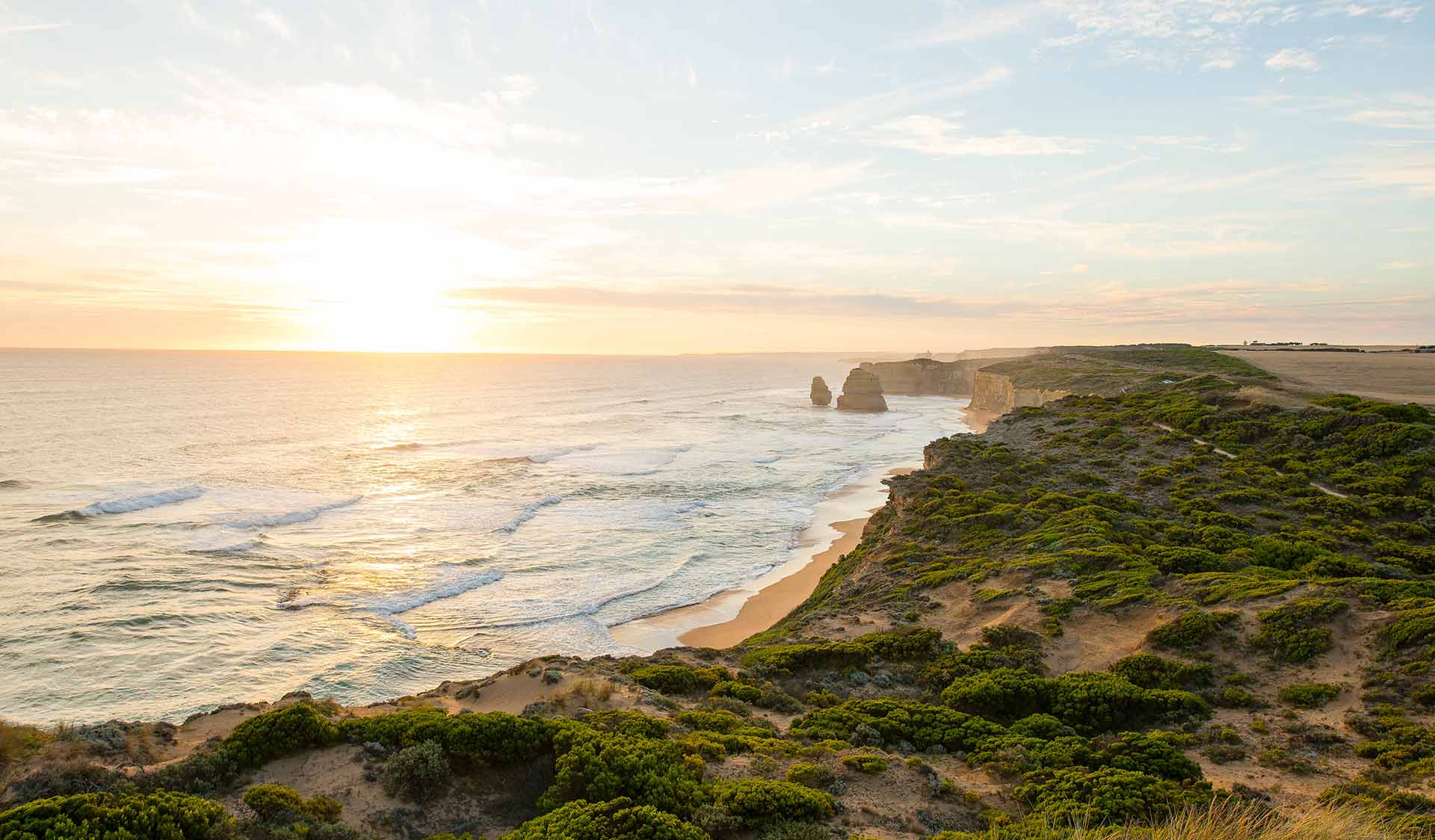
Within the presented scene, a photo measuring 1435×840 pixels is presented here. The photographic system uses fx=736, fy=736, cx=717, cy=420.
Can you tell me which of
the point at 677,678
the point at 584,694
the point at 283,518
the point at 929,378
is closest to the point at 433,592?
A: the point at 283,518

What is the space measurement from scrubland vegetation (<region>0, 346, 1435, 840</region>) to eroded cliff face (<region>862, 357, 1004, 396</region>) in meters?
116

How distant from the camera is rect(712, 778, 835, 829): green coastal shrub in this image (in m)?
8.81

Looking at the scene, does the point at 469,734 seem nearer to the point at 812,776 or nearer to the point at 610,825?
the point at 610,825

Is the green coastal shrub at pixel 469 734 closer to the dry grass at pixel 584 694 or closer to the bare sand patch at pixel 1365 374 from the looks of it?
the dry grass at pixel 584 694

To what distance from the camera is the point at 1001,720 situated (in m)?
13.2

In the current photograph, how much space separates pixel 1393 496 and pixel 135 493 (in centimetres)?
5915

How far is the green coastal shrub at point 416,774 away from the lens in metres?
9.34

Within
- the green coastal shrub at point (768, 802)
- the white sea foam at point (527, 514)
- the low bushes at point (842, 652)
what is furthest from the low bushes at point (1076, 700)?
the white sea foam at point (527, 514)

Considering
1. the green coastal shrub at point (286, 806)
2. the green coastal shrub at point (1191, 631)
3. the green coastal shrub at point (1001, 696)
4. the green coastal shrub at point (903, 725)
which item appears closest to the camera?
the green coastal shrub at point (286, 806)

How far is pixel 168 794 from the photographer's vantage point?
25.7 feet

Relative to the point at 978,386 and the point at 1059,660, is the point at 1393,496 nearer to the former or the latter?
the point at 1059,660

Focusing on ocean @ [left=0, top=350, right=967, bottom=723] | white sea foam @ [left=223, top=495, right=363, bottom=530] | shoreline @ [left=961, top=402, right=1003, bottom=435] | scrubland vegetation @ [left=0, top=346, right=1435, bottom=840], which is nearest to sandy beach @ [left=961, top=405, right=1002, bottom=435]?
shoreline @ [left=961, top=402, right=1003, bottom=435]

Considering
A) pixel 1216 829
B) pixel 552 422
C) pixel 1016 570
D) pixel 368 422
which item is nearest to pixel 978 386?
pixel 552 422

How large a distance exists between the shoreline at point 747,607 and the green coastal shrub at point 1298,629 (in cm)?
1426
